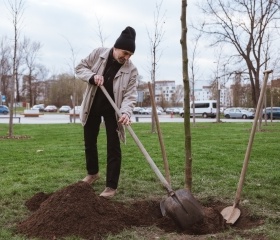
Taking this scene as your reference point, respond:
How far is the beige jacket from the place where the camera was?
14.4 ft

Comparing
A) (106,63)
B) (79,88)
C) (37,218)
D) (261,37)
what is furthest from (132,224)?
(79,88)

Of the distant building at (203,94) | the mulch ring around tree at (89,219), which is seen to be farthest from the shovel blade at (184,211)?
the distant building at (203,94)

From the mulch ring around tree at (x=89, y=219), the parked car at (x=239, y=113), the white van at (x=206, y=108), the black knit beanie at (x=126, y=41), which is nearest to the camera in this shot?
the mulch ring around tree at (x=89, y=219)

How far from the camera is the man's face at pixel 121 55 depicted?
4.27m

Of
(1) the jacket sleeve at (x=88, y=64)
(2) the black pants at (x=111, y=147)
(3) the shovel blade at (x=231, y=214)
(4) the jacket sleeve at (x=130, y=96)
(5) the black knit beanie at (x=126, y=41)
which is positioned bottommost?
(3) the shovel blade at (x=231, y=214)

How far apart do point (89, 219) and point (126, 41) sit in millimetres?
1848

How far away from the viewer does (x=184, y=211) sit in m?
3.46

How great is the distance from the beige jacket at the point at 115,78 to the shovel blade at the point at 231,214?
1379 millimetres

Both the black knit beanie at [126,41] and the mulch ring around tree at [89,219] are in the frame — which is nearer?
the mulch ring around tree at [89,219]

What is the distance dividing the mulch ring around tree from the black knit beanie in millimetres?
1471

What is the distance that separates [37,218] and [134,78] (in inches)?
73.8

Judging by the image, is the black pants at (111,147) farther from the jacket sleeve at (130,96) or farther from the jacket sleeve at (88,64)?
the jacket sleeve at (88,64)

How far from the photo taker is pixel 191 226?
11.4 ft

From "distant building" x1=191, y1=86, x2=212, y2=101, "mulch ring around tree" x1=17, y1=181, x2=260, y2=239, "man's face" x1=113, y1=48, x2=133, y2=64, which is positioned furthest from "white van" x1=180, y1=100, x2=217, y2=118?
"mulch ring around tree" x1=17, y1=181, x2=260, y2=239
